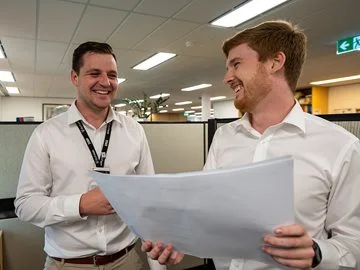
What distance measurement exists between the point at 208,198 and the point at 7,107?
560 inches

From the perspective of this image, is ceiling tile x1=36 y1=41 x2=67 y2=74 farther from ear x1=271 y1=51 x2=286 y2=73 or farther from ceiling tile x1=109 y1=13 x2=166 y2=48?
ear x1=271 y1=51 x2=286 y2=73

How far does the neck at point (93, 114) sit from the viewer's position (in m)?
1.34

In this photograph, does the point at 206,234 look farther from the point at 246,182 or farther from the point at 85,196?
the point at 85,196

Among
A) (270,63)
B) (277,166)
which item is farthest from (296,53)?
(277,166)

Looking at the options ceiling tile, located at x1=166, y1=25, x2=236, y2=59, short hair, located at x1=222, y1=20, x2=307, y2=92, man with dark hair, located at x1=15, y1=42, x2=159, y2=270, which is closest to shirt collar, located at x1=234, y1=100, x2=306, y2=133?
short hair, located at x1=222, y1=20, x2=307, y2=92

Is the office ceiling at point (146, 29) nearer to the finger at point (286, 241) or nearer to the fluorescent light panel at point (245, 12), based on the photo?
the fluorescent light panel at point (245, 12)

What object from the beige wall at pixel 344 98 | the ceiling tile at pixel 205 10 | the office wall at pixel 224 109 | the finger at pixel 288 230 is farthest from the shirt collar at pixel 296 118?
the office wall at pixel 224 109

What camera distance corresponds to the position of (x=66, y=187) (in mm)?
1221

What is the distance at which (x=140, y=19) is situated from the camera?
3.92 metres

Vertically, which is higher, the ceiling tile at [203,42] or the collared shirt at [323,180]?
the ceiling tile at [203,42]

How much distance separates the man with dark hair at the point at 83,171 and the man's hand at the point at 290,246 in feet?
2.14

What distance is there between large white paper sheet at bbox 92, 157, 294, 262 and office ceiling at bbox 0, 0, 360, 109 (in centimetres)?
319

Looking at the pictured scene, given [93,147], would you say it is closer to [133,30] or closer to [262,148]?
[262,148]

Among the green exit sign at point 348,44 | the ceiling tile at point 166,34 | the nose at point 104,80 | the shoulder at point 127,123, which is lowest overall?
the shoulder at point 127,123
